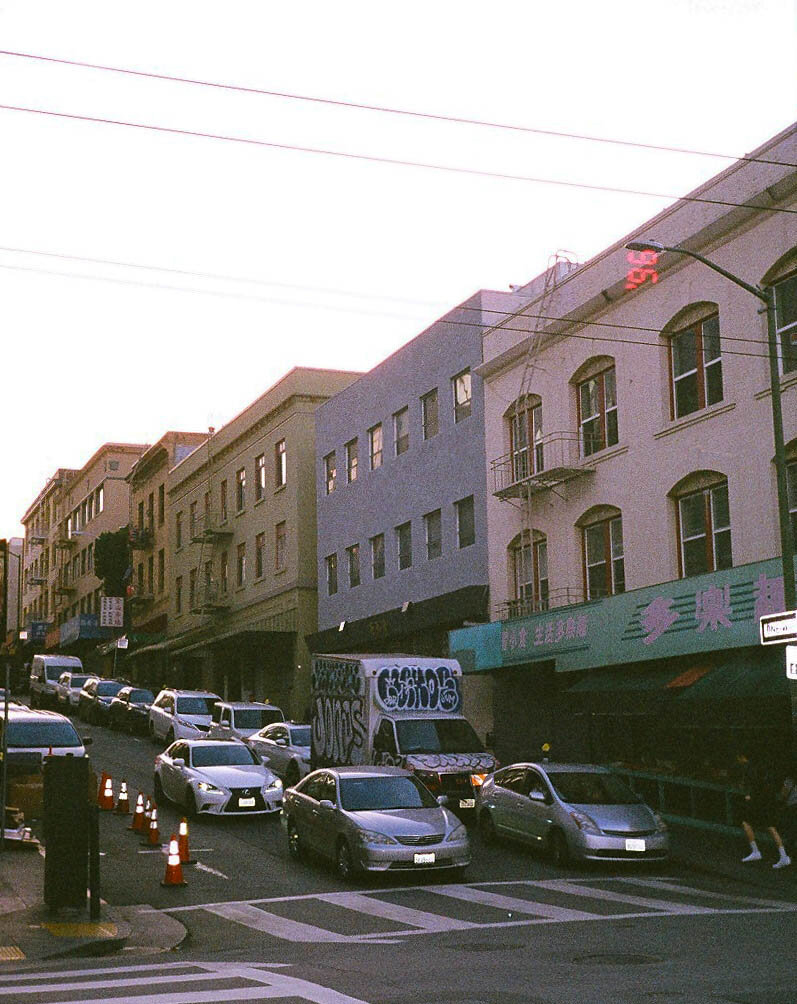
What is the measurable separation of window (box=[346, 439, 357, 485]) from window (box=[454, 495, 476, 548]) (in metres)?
7.96

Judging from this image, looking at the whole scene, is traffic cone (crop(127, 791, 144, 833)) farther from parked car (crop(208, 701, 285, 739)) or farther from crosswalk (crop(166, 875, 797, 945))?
parked car (crop(208, 701, 285, 739))

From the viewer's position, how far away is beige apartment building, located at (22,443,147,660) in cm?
8294

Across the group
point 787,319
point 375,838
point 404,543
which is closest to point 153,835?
point 375,838

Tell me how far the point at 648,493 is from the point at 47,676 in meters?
34.7

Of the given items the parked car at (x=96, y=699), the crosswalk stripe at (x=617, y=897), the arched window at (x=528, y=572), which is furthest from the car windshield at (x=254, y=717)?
the crosswalk stripe at (x=617, y=897)

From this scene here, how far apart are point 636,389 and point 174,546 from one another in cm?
3868

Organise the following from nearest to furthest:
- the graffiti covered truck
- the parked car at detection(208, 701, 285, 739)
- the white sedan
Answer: the graffiti covered truck < the white sedan < the parked car at detection(208, 701, 285, 739)

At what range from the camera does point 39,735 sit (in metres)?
25.5

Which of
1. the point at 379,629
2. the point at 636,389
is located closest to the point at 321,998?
the point at 636,389

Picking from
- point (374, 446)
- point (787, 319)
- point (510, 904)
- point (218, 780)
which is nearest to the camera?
point (510, 904)

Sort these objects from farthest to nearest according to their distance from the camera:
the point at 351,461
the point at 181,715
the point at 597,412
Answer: the point at 351,461
the point at 181,715
the point at 597,412

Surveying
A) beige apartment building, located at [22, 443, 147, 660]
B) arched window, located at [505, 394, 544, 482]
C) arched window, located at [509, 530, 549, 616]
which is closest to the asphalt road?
arched window, located at [509, 530, 549, 616]

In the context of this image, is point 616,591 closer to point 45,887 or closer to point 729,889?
point 729,889

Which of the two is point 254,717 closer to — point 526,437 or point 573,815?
point 526,437
